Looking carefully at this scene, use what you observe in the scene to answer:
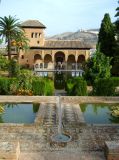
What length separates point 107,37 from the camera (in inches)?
1554

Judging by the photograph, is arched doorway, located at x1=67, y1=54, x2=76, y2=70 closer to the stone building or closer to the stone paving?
the stone building

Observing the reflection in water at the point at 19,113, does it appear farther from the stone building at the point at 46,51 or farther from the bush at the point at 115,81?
the stone building at the point at 46,51

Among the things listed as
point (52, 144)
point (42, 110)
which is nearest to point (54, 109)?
point (42, 110)

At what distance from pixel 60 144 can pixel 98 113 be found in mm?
5654

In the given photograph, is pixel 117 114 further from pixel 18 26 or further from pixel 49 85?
pixel 18 26

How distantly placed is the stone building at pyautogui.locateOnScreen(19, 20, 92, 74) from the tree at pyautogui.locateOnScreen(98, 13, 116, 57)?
9718 mm

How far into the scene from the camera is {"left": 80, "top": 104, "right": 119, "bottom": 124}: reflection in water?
13.5 meters

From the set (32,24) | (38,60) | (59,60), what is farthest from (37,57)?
(32,24)

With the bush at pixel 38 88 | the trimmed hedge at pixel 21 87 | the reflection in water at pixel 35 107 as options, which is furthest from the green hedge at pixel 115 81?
the reflection in water at pixel 35 107

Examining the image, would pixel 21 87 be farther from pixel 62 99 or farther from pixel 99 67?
pixel 99 67

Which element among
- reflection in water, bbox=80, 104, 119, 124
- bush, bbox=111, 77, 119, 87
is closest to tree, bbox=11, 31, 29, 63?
bush, bbox=111, 77, 119, 87

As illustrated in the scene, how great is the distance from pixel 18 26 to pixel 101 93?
817 inches

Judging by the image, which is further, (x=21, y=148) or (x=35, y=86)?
(x=35, y=86)

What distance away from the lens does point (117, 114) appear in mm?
14305
